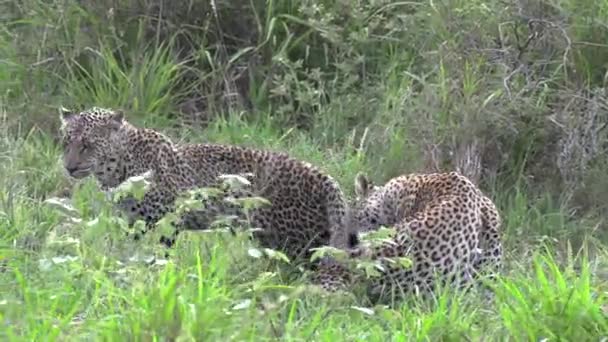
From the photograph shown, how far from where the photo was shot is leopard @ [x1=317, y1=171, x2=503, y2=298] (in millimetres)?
6711

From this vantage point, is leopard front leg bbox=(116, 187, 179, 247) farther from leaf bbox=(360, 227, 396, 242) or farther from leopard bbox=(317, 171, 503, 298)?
leaf bbox=(360, 227, 396, 242)

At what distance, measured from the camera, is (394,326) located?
5.79m

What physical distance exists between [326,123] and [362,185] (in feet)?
4.06

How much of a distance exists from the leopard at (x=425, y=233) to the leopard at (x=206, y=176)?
219 mm

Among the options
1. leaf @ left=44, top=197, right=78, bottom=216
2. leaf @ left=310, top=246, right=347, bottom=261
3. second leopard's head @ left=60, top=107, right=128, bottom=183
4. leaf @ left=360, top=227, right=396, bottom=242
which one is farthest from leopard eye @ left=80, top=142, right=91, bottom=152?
leaf @ left=310, top=246, right=347, bottom=261

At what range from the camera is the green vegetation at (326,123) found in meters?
5.79

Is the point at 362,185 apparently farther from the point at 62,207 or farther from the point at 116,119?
the point at 62,207

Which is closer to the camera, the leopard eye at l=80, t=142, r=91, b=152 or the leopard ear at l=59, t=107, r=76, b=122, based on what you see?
the leopard eye at l=80, t=142, r=91, b=152

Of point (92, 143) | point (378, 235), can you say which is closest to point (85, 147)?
point (92, 143)

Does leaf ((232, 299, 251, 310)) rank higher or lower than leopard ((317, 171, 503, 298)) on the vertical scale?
higher

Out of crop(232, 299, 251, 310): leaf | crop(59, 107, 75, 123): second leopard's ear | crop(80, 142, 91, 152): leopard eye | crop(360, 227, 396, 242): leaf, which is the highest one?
crop(232, 299, 251, 310): leaf

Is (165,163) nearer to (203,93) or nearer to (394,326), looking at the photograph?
(203,93)

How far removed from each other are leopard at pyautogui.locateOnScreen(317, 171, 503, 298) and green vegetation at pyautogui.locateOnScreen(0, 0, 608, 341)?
164 millimetres

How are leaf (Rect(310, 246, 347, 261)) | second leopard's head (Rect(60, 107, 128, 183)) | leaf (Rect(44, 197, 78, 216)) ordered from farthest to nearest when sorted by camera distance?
second leopard's head (Rect(60, 107, 128, 183)), leaf (Rect(44, 197, 78, 216)), leaf (Rect(310, 246, 347, 261))
